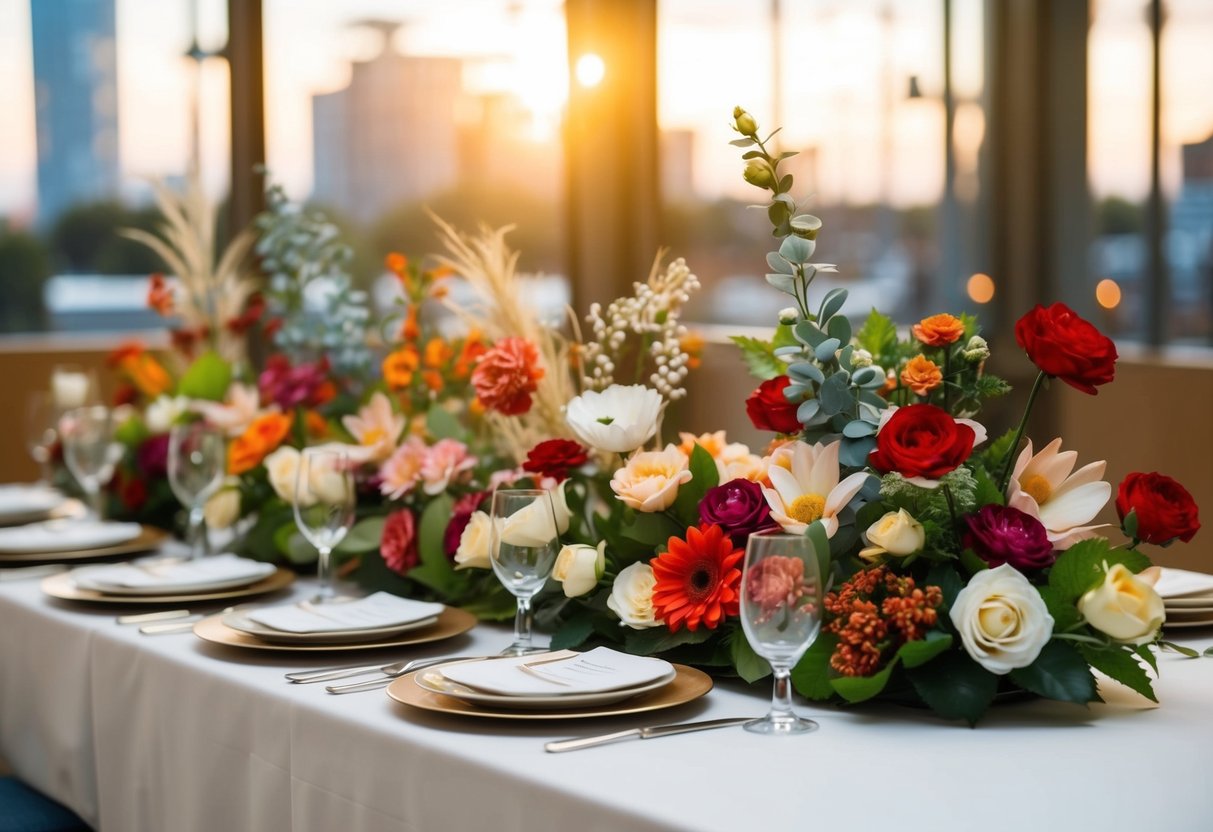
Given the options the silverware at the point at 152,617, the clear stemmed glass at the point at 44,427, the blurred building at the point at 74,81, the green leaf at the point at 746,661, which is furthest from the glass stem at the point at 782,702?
the blurred building at the point at 74,81

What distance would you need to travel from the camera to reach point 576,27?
5.44 m

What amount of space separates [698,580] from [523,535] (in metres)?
0.18

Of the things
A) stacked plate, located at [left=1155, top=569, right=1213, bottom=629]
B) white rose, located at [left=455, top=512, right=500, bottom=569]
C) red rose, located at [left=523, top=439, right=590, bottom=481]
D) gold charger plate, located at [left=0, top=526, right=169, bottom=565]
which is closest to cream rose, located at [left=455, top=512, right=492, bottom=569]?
white rose, located at [left=455, top=512, right=500, bottom=569]

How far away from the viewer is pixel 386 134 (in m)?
6.71

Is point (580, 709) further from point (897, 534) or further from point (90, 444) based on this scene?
point (90, 444)

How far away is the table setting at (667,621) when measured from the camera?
1168 millimetres

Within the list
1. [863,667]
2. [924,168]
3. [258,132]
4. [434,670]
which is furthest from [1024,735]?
[924,168]

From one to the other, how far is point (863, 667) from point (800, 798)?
229 millimetres

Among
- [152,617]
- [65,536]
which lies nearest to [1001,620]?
[152,617]

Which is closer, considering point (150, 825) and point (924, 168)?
point (150, 825)

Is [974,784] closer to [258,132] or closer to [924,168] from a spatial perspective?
[258,132]

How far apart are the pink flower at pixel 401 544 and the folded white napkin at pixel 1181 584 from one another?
0.95 meters

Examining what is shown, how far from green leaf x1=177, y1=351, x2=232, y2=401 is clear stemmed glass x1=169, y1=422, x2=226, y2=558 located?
646 mm

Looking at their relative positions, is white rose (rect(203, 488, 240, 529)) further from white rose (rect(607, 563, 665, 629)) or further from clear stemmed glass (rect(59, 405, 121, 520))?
white rose (rect(607, 563, 665, 629))
